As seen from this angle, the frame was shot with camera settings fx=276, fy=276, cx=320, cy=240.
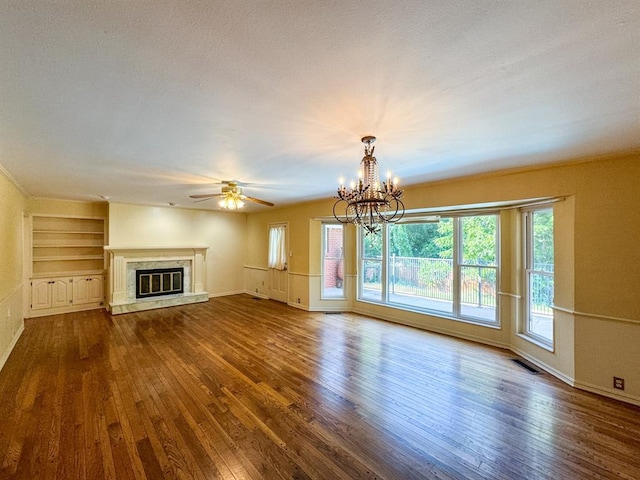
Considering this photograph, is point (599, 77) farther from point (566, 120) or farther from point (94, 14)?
point (94, 14)

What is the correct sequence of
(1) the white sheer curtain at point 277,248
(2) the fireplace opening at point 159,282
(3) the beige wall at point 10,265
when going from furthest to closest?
1. (1) the white sheer curtain at point 277,248
2. (2) the fireplace opening at point 159,282
3. (3) the beige wall at point 10,265

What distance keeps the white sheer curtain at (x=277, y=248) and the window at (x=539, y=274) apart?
5.07 m

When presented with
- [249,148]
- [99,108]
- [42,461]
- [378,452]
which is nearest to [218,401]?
[42,461]

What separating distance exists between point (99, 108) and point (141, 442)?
2.58m

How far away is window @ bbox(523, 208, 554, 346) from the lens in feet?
12.0

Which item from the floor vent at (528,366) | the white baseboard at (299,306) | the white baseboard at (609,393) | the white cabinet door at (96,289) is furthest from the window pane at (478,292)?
the white cabinet door at (96,289)

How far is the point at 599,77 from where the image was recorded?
1.57 meters

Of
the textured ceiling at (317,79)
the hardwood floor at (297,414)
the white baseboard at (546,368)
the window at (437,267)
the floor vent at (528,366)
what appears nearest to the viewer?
the textured ceiling at (317,79)

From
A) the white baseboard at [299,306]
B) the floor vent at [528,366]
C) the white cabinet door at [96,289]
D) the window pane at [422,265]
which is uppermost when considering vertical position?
the window pane at [422,265]

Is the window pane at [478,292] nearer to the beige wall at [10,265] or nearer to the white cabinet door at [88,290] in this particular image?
the beige wall at [10,265]

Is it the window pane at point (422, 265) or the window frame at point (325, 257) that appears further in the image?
the window frame at point (325, 257)

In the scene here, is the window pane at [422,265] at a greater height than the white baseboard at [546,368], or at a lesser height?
greater

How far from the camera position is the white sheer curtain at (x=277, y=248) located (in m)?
7.23

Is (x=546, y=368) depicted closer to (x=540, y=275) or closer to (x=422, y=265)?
(x=540, y=275)
